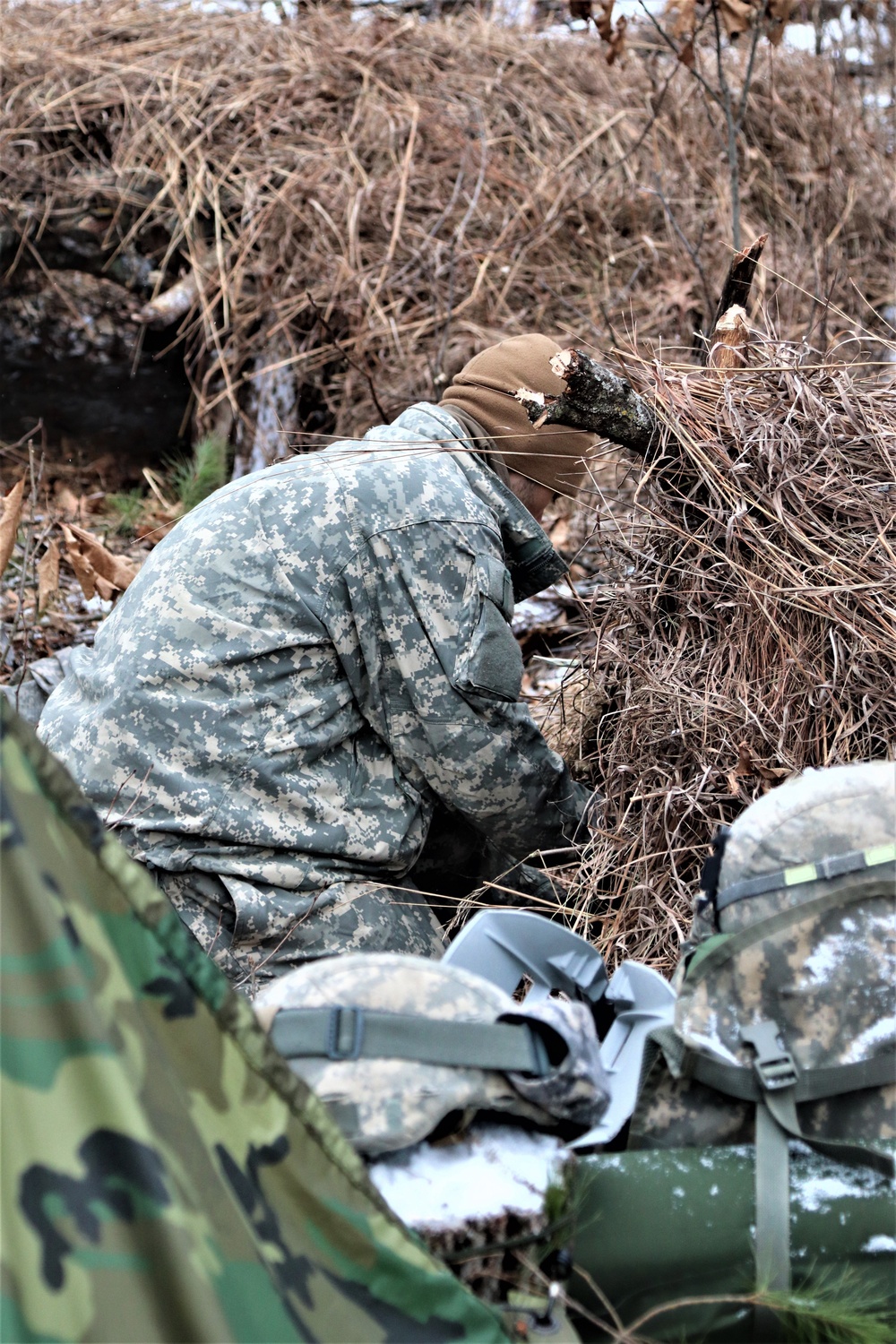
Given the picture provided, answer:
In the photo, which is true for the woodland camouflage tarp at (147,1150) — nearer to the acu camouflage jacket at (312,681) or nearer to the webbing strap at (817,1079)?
the webbing strap at (817,1079)

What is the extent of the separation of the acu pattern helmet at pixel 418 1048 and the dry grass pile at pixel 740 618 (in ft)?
2.96

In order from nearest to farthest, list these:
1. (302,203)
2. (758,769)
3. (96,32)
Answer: (758,769) → (302,203) → (96,32)

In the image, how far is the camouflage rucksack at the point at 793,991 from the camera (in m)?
1.47

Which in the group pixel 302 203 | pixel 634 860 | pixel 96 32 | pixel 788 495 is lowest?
pixel 634 860

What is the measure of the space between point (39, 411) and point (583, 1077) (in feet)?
18.1

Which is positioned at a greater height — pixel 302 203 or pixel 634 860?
pixel 302 203

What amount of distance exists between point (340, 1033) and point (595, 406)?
1622mm

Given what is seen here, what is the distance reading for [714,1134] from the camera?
152cm

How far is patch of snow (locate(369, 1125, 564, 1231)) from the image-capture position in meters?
1.32

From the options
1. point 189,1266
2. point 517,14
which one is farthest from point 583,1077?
point 517,14

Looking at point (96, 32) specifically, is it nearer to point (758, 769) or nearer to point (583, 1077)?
point (758, 769)

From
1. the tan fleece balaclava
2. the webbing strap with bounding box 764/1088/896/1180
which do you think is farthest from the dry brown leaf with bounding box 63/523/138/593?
the webbing strap with bounding box 764/1088/896/1180

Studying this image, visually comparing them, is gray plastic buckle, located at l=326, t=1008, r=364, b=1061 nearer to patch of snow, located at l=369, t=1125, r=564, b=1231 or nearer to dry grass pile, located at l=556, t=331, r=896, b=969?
patch of snow, located at l=369, t=1125, r=564, b=1231

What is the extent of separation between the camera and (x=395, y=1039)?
1.38 metres
